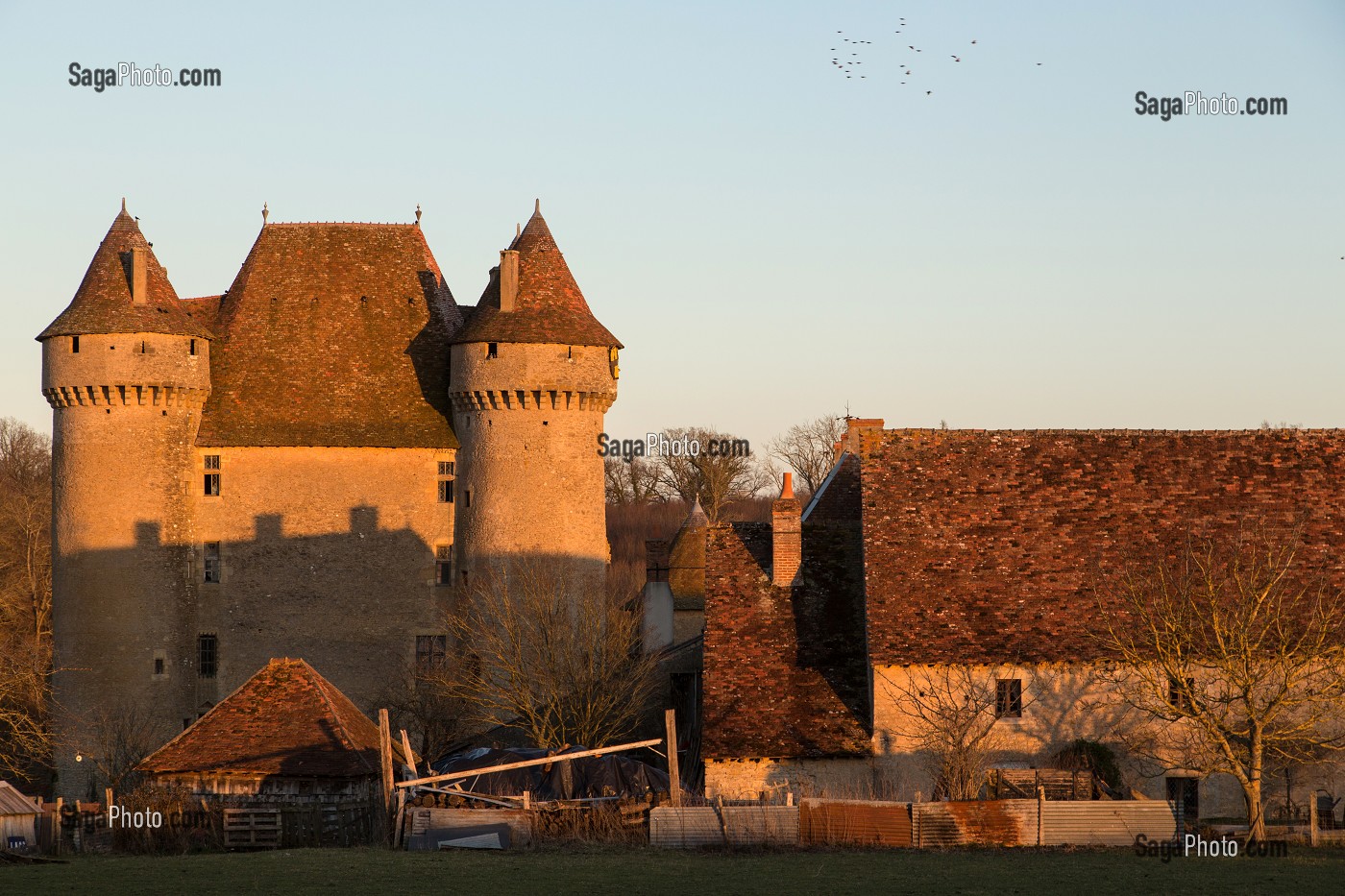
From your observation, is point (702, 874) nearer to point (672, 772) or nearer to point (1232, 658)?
point (672, 772)

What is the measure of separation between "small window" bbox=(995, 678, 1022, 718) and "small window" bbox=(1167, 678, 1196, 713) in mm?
2655

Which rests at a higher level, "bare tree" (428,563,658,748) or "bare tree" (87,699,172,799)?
"bare tree" (428,563,658,748)

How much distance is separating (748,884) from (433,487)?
31.2 meters

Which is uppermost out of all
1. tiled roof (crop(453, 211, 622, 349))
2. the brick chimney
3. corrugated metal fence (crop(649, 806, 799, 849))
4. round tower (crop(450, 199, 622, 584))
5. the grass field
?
tiled roof (crop(453, 211, 622, 349))

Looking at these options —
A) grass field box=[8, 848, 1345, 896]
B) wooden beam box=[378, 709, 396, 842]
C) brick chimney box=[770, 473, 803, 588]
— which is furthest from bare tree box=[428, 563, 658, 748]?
grass field box=[8, 848, 1345, 896]

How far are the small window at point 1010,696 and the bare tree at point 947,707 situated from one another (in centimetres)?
3

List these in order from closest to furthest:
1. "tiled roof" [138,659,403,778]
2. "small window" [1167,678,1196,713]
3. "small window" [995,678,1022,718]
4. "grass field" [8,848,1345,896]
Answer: "grass field" [8,848,1345,896] → "small window" [1167,678,1196,713] → "small window" [995,678,1022,718] → "tiled roof" [138,659,403,778]

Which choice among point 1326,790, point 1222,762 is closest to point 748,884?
point 1222,762

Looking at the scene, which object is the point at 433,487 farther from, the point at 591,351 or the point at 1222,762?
the point at 1222,762

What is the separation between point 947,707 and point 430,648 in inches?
910

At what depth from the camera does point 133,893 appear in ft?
83.2

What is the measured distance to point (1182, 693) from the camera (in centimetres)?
3167

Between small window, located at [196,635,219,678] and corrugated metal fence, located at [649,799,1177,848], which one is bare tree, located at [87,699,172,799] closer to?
small window, located at [196,635,219,678]

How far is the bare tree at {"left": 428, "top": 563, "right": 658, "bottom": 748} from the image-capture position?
45.5 metres
